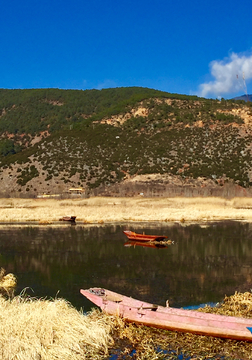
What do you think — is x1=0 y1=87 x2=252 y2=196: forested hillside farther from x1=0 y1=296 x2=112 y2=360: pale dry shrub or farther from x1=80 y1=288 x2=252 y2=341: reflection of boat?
x1=0 y1=296 x2=112 y2=360: pale dry shrub

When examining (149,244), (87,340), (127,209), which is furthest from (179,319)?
(127,209)

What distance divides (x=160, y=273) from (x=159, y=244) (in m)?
9.24

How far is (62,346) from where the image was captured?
1055cm

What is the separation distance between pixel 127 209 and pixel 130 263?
33.1 meters

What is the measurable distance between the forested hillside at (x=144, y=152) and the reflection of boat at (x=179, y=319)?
57.1 meters

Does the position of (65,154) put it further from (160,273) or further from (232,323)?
(232,323)

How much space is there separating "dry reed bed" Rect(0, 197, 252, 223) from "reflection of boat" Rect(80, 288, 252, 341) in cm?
3207

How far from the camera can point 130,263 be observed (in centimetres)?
2389

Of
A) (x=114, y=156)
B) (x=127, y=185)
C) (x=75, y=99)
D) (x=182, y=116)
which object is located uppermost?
(x=75, y=99)

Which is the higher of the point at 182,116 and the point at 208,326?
the point at 182,116

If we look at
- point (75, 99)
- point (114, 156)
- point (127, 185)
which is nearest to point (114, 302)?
point (127, 185)

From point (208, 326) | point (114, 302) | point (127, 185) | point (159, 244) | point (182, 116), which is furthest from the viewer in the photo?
point (182, 116)

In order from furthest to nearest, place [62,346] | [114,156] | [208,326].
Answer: [114,156] → [208,326] → [62,346]

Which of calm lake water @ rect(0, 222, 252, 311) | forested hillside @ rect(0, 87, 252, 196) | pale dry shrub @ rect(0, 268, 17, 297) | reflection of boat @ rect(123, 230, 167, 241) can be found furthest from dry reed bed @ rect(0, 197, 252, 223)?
pale dry shrub @ rect(0, 268, 17, 297)
